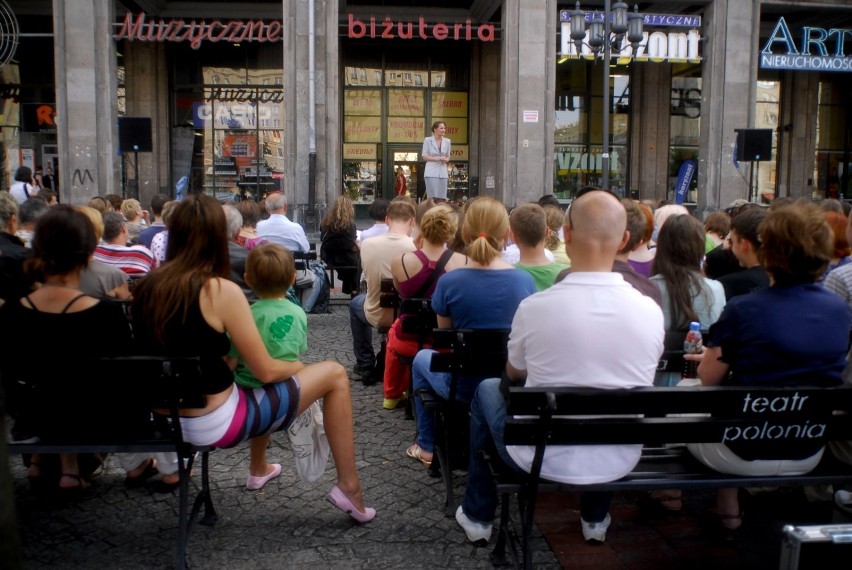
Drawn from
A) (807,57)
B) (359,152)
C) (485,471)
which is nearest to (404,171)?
(359,152)

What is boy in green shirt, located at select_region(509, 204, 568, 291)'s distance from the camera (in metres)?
4.84

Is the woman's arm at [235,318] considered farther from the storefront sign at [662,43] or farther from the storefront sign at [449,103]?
the storefront sign at [449,103]

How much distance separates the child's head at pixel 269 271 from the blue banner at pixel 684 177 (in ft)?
72.4

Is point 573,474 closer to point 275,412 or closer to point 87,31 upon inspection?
point 275,412

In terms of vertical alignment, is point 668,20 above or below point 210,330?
above

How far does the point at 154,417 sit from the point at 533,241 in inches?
100

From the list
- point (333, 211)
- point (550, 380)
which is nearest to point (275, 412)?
point (550, 380)

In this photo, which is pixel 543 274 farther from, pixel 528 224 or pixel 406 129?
pixel 406 129

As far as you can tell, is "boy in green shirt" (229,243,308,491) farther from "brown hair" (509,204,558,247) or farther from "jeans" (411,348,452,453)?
"brown hair" (509,204,558,247)

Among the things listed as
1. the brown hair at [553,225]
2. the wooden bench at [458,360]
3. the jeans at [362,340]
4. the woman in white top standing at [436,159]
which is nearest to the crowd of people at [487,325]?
the wooden bench at [458,360]

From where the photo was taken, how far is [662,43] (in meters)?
19.7

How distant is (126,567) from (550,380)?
7.37 feet

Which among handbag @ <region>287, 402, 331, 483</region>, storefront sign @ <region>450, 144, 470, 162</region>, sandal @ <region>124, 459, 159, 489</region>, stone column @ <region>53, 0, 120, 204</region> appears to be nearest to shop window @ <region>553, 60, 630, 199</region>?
storefront sign @ <region>450, 144, 470, 162</region>

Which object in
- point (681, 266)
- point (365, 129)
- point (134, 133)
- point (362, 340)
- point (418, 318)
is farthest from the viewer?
point (365, 129)
